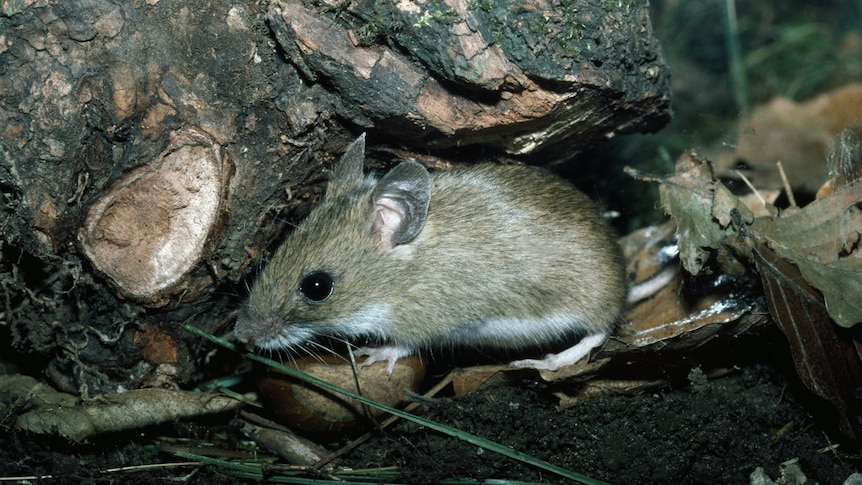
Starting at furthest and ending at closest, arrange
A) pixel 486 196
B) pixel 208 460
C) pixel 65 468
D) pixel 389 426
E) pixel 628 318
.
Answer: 1. pixel 628 318
2. pixel 486 196
3. pixel 389 426
4. pixel 208 460
5. pixel 65 468

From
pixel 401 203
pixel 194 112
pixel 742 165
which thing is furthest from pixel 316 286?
pixel 742 165

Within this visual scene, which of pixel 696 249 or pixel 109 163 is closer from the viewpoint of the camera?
pixel 109 163

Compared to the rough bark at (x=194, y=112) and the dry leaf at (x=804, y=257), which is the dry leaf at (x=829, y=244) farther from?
the rough bark at (x=194, y=112)

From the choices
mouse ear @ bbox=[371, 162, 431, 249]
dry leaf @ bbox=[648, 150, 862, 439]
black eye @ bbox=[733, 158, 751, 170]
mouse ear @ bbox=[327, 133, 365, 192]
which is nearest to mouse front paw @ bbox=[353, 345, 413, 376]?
mouse ear @ bbox=[371, 162, 431, 249]

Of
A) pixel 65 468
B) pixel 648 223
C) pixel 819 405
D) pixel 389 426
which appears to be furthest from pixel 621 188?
pixel 65 468

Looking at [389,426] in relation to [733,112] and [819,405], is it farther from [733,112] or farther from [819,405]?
[733,112]

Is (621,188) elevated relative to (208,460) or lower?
elevated

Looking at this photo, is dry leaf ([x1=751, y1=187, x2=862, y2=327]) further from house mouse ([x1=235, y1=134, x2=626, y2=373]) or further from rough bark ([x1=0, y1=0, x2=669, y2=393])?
rough bark ([x1=0, y1=0, x2=669, y2=393])

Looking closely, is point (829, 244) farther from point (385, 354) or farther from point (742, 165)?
point (385, 354)
